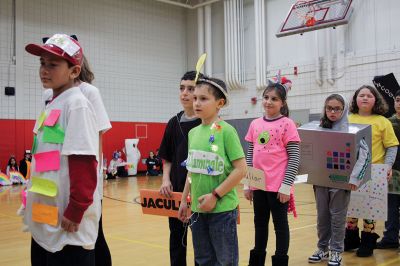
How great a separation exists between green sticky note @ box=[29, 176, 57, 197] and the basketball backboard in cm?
1162

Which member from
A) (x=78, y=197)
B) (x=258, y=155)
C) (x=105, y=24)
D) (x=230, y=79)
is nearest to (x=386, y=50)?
(x=230, y=79)

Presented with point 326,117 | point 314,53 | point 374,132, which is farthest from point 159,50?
point 326,117

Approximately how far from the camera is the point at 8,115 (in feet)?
45.6

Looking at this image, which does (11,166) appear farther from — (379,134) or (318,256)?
(379,134)

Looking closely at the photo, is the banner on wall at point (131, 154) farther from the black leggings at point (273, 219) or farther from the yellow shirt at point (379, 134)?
the black leggings at point (273, 219)

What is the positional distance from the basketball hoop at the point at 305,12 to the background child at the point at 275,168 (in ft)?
32.4

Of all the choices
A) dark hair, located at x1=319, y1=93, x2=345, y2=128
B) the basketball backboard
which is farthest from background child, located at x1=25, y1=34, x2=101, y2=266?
the basketball backboard

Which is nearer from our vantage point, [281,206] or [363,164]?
[281,206]

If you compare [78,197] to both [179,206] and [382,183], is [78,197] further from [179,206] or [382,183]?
[382,183]

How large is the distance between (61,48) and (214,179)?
43.1 inches

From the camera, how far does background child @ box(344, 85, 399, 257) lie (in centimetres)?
405

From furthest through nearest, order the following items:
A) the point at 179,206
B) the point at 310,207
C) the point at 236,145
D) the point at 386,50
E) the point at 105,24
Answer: the point at 105,24 → the point at 386,50 → the point at 310,207 → the point at 179,206 → the point at 236,145

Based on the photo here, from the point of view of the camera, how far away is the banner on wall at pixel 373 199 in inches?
157

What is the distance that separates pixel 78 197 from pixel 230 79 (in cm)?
1487
